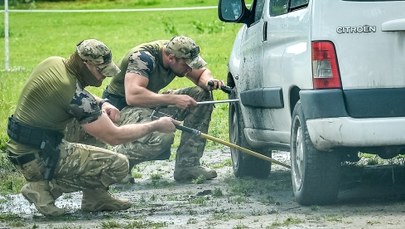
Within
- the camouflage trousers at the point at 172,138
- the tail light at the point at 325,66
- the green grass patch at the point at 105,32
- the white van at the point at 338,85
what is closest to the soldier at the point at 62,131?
the white van at the point at 338,85

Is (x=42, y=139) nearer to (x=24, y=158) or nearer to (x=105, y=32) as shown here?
(x=24, y=158)

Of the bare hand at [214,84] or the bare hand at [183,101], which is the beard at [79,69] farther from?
the bare hand at [214,84]

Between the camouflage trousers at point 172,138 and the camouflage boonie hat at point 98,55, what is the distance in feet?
6.85

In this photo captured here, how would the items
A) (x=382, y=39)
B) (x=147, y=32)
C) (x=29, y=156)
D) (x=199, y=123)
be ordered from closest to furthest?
(x=382, y=39), (x=29, y=156), (x=199, y=123), (x=147, y=32)

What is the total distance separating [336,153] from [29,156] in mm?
2000

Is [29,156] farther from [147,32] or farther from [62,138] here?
[147,32]

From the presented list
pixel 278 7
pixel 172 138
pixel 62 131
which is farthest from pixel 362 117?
pixel 172 138

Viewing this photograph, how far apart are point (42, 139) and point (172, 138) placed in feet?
7.47

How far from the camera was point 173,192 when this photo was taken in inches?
423

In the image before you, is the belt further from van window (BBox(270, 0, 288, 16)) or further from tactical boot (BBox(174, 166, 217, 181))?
tactical boot (BBox(174, 166, 217, 181))

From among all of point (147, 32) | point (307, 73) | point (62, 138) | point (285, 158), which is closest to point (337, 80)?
point (307, 73)

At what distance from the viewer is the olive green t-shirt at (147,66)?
437 inches

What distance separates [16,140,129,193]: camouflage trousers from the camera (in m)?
9.47

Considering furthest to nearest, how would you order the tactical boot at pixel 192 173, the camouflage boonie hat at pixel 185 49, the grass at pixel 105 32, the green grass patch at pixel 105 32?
the grass at pixel 105 32, the green grass patch at pixel 105 32, the tactical boot at pixel 192 173, the camouflage boonie hat at pixel 185 49
